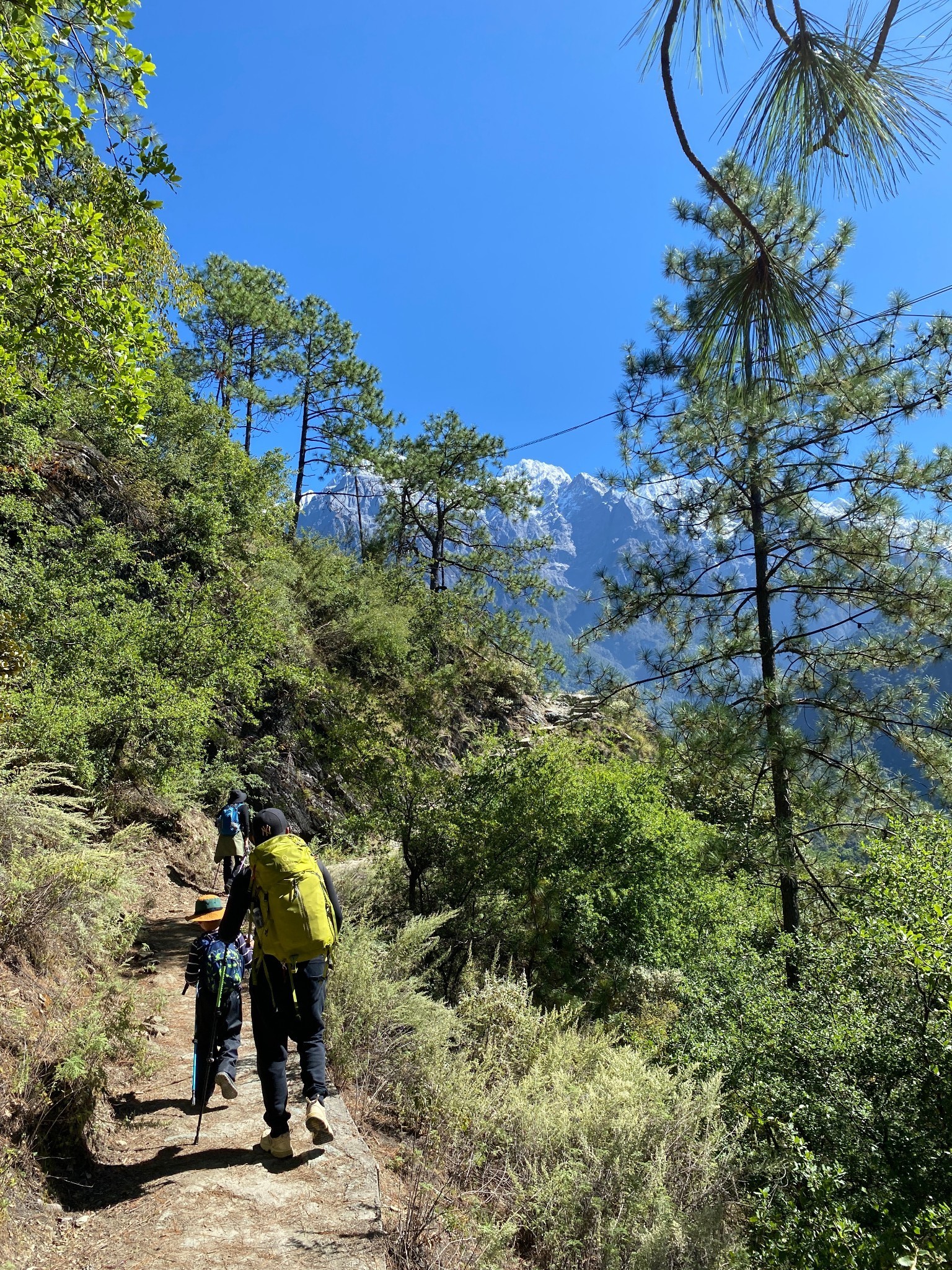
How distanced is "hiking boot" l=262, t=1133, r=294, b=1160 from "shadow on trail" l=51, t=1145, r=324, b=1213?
3 cm

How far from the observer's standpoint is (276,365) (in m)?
21.5

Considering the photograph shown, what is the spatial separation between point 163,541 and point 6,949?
394 inches

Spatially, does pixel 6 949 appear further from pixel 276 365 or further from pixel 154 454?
pixel 276 365

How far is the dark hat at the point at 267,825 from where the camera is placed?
3.62 metres

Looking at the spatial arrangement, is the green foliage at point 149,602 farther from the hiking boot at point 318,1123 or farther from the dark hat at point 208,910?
the hiking boot at point 318,1123

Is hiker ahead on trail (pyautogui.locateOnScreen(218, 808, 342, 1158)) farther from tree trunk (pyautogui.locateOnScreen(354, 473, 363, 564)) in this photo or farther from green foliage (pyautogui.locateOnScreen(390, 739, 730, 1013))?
tree trunk (pyautogui.locateOnScreen(354, 473, 363, 564))

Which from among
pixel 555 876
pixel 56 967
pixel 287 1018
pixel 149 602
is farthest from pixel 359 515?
pixel 287 1018

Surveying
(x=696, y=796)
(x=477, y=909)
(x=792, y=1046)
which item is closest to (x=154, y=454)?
(x=477, y=909)

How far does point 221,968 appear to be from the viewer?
3672 millimetres

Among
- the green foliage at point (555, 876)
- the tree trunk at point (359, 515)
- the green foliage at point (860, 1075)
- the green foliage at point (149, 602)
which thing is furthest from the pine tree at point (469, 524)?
the green foliage at point (860, 1075)

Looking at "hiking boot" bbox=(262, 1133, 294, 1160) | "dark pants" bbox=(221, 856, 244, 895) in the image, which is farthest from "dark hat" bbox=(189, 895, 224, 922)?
"dark pants" bbox=(221, 856, 244, 895)

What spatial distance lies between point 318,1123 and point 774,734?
5489 millimetres

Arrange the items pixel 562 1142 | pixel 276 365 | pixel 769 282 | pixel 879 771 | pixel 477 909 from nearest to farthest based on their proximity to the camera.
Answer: pixel 769 282 < pixel 562 1142 < pixel 879 771 < pixel 477 909 < pixel 276 365

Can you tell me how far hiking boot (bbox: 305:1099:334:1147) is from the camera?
10.3 feet
